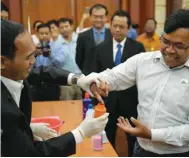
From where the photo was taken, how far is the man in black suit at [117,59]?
3205 mm

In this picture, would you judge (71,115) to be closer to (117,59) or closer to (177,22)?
(117,59)

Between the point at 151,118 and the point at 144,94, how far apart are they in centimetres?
14

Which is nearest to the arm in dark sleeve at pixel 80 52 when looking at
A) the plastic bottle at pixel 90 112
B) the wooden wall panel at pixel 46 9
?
the plastic bottle at pixel 90 112

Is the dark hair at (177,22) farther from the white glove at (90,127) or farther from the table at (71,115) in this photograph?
the table at (71,115)

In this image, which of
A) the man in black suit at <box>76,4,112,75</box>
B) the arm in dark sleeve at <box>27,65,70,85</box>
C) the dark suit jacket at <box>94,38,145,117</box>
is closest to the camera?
the arm in dark sleeve at <box>27,65,70,85</box>

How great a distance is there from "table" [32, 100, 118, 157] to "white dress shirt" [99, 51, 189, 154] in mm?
244

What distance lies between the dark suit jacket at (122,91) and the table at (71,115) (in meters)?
0.31

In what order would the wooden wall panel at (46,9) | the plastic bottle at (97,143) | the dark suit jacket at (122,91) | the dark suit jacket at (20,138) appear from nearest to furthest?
the dark suit jacket at (20,138), the plastic bottle at (97,143), the dark suit jacket at (122,91), the wooden wall panel at (46,9)

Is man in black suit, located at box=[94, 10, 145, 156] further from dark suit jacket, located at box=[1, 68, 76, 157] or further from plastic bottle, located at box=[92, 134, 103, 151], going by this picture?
dark suit jacket, located at box=[1, 68, 76, 157]

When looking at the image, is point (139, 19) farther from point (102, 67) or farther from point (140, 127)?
point (140, 127)

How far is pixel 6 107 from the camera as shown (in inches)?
50.9

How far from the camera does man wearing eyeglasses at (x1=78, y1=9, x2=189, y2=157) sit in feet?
6.13

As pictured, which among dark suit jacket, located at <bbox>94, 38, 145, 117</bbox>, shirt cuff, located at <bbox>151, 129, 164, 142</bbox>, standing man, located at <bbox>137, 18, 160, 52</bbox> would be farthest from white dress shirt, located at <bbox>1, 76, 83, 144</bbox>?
standing man, located at <bbox>137, 18, 160, 52</bbox>

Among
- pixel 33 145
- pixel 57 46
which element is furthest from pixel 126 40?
pixel 33 145
